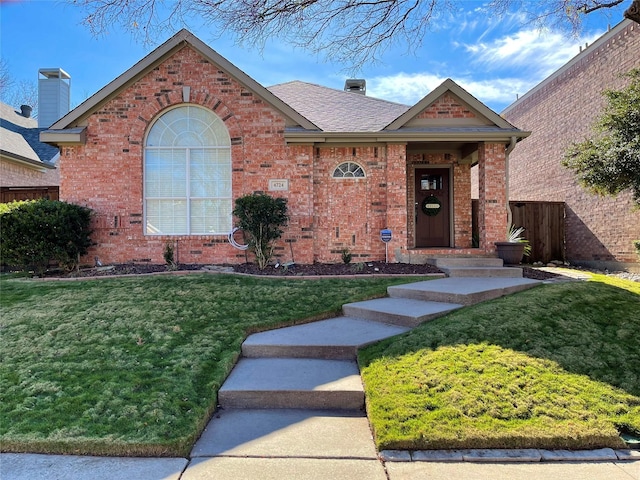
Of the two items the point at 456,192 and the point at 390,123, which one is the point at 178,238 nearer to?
the point at 390,123

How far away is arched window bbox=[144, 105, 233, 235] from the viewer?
29.2 feet

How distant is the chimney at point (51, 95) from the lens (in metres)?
16.8

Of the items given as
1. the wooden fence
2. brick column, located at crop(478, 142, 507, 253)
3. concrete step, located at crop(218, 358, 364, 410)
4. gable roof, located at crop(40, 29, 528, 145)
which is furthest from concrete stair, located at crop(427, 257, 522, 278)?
concrete step, located at crop(218, 358, 364, 410)

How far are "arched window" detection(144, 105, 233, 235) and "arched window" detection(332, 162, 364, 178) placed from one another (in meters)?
2.52

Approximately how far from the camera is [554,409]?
10.0 ft

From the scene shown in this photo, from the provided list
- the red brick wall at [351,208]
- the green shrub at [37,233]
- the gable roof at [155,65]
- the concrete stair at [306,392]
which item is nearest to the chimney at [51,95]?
the gable roof at [155,65]

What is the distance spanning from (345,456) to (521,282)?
17.0 ft

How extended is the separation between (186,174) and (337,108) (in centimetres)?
454

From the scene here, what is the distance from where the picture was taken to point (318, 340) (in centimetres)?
453

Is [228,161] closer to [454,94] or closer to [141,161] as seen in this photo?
[141,161]

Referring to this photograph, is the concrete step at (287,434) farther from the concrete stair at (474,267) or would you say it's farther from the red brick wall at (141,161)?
the red brick wall at (141,161)

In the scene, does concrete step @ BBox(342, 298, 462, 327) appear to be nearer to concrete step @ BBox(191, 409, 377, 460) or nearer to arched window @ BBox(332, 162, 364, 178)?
concrete step @ BBox(191, 409, 377, 460)

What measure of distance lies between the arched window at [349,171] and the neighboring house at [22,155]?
948 centimetres

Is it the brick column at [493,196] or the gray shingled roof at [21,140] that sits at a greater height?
the gray shingled roof at [21,140]
